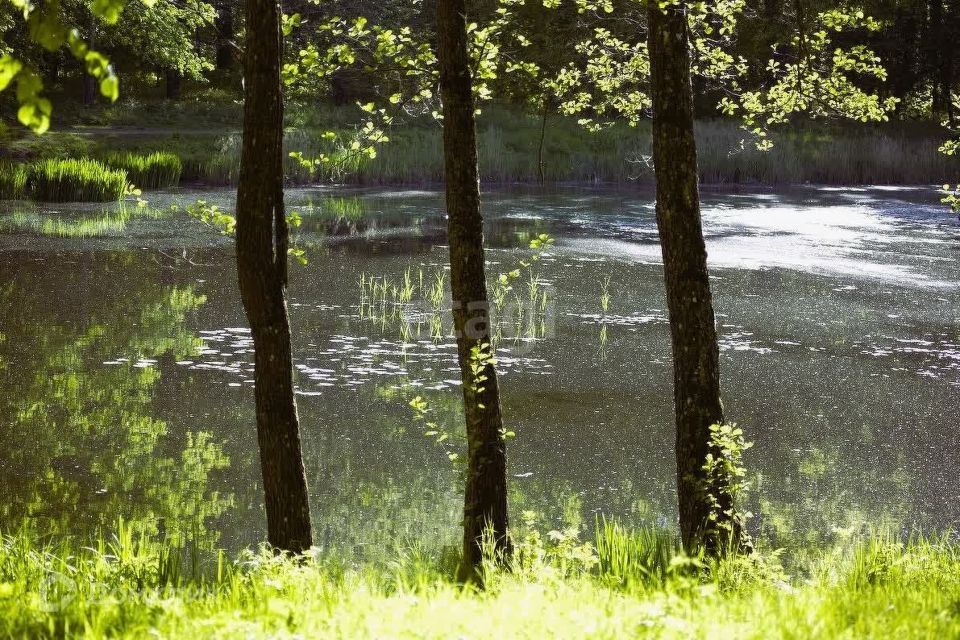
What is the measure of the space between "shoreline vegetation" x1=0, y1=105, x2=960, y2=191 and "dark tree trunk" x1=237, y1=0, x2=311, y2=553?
20.2m

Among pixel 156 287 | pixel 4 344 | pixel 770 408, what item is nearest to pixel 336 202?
pixel 156 287

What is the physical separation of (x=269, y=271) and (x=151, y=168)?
2051cm

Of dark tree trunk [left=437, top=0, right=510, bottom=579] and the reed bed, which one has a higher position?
the reed bed

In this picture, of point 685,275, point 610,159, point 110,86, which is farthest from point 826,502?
point 610,159

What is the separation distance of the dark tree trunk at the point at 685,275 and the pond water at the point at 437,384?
98 cm

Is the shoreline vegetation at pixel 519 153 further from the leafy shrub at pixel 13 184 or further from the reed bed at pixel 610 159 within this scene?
the leafy shrub at pixel 13 184

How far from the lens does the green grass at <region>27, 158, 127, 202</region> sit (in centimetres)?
2236

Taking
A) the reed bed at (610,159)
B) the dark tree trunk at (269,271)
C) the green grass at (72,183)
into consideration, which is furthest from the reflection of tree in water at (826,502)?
the reed bed at (610,159)

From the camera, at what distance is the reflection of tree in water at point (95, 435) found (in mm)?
6688

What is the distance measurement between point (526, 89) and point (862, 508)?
3113 millimetres

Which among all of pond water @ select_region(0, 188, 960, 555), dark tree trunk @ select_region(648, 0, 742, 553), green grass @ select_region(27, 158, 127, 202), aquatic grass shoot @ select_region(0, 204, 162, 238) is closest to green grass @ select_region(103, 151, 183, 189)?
green grass @ select_region(27, 158, 127, 202)

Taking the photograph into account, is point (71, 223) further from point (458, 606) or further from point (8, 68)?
point (8, 68)

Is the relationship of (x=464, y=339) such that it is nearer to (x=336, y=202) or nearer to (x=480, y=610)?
(x=480, y=610)

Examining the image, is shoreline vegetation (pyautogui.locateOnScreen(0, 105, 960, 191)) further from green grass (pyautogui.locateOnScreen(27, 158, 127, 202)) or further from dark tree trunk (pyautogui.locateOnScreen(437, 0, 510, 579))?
dark tree trunk (pyautogui.locateOnScreen(437, 0, 510, 579))
